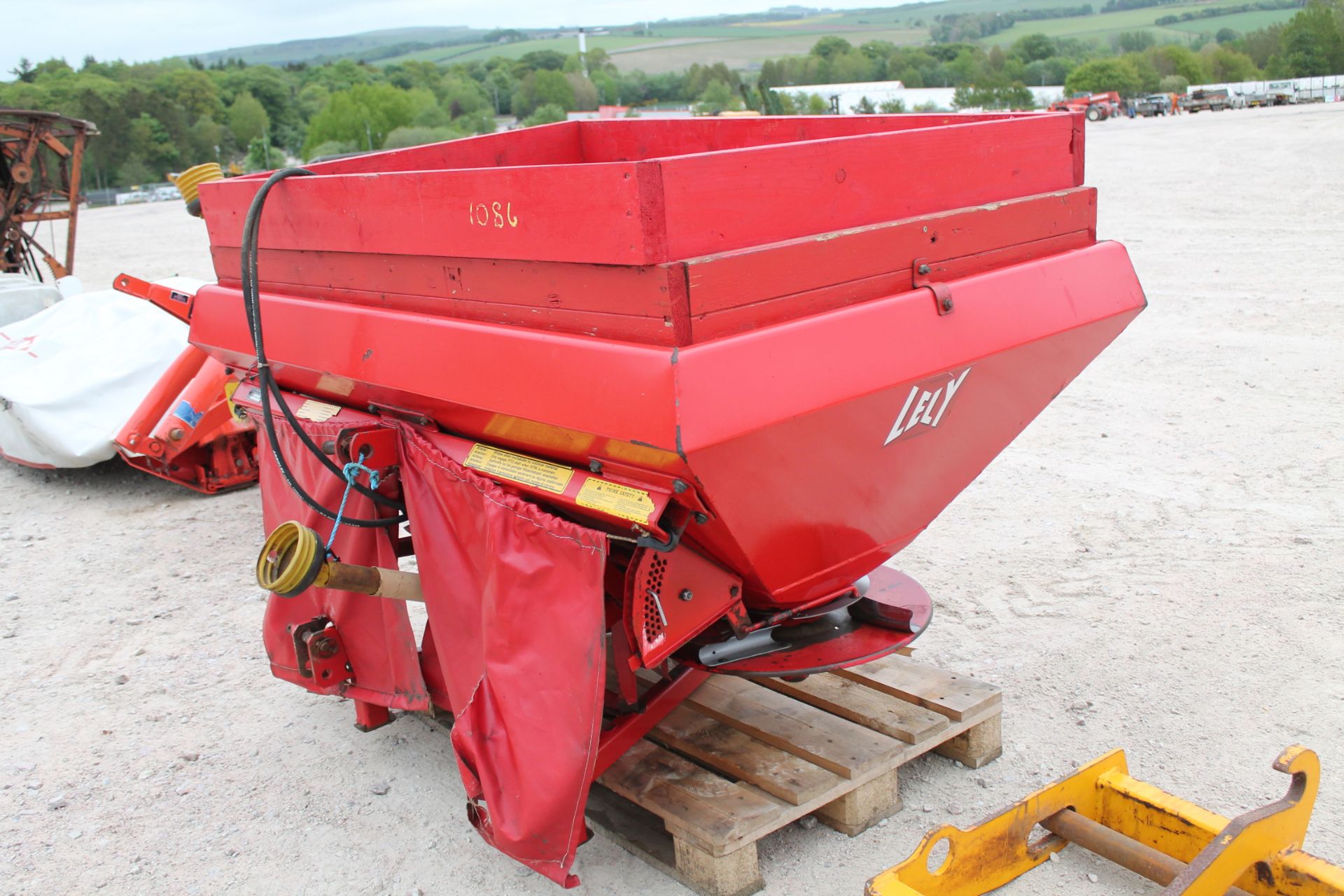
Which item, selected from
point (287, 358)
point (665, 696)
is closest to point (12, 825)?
point (287, 358)

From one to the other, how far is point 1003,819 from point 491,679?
45.3 inches

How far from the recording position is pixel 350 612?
120 inches

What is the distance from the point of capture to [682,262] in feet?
6.44

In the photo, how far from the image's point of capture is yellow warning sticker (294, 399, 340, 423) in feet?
9.84

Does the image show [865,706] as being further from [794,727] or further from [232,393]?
[232,393]

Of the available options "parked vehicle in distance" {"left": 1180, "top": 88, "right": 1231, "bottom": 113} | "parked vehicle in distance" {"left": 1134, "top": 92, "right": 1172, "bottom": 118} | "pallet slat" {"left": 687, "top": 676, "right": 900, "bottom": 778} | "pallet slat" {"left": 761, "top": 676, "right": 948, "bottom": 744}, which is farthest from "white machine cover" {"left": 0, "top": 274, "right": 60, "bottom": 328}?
"parked vehicle in distance" {"left": 1180, "top": 88, "right": 1231, "bottom": 113}

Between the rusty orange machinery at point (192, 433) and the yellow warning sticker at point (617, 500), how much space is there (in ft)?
11.3

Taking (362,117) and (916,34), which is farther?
(916,34)

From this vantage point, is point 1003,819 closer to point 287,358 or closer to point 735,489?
point 735,489

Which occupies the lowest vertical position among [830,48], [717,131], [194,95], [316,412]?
[316,412]

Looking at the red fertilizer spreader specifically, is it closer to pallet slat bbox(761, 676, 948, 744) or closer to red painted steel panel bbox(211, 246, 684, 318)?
red painted steel panel bbox(211, 246, 684, 318)

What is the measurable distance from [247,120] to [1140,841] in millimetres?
87032

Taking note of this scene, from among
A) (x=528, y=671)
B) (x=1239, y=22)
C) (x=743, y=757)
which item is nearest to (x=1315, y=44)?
(x=743, y=757)

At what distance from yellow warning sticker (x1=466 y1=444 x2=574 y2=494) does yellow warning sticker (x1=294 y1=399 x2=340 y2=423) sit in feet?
2.12
